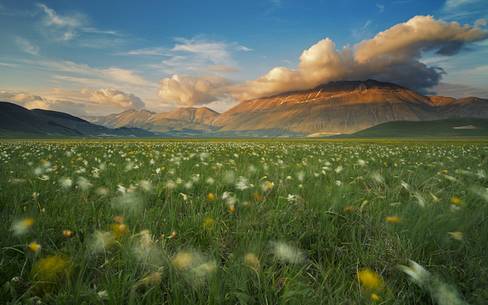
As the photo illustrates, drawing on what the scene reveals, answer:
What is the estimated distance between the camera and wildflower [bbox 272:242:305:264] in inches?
76.2

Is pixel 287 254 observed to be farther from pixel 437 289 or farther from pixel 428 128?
pixel 428 128

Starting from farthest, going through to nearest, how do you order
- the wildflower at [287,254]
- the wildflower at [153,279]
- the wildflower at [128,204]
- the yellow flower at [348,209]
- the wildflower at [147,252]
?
the yellow flower at [348,209] < the wildflower at [128,204] < the wildflower at [287,254] < the wildflower at [147,252] < the wildflower at [153,279]

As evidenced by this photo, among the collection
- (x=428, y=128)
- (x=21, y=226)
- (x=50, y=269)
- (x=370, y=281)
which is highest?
(x=21, y=226)

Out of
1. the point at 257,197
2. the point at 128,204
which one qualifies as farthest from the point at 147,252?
the point at 257,197

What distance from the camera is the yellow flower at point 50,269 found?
165 cm

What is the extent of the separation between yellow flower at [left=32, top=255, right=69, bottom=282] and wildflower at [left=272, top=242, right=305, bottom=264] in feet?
4.38

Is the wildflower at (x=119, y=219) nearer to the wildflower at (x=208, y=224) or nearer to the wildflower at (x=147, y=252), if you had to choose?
the wildflower at (x=147, y=252)

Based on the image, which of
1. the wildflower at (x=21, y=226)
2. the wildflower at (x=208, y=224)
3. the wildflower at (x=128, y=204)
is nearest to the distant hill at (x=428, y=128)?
the wildflower at (x=128, y=204)

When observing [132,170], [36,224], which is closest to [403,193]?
[36,224]

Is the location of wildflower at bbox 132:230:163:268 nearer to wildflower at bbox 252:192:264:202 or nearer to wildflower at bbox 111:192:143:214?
wildflower at bbox 111:192:143:214

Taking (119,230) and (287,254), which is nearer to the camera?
(287,254)

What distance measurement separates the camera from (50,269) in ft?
5.52

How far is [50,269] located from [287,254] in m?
1.50

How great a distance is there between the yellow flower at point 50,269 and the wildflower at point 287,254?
4.38ft
